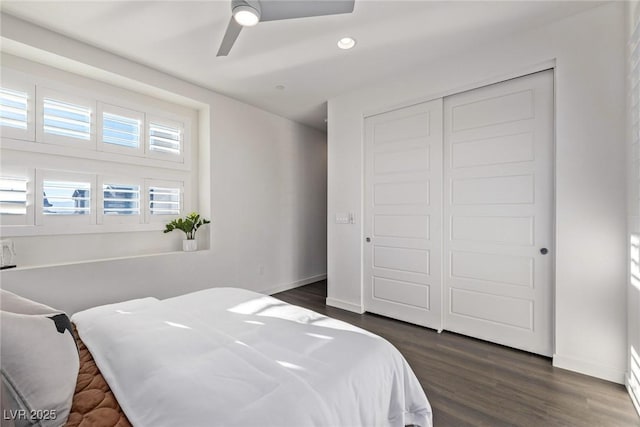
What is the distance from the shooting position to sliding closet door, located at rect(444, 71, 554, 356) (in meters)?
2.36

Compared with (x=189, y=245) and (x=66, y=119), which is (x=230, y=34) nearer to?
(x=66, y=119)

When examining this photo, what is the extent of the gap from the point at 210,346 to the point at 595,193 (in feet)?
9.24

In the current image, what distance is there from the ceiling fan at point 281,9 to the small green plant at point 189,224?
2.31 meters

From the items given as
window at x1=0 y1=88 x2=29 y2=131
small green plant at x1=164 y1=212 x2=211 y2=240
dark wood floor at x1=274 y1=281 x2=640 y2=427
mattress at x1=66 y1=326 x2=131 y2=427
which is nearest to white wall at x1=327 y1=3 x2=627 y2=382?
dark wood floor at x1=274 y1=281 x2=640 y2=427

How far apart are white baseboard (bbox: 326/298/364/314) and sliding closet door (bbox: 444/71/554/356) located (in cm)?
101

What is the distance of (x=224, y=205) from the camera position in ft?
12.0

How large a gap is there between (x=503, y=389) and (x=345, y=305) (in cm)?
191

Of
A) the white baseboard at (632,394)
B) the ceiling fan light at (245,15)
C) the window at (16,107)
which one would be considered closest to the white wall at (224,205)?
the window at (16,107)

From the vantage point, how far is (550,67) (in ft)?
7.49

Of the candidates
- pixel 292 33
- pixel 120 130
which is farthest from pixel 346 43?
pixel 120 130

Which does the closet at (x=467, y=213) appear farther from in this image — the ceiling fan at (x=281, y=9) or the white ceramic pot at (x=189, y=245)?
the white ceramic pot at (x=189, y=245)

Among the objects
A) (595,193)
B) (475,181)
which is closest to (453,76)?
(475,181)

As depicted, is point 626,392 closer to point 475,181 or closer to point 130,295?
point 475,181

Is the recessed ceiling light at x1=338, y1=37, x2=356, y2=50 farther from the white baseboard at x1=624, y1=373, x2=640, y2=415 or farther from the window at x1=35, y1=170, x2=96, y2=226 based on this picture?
the white baseboard at x1=624, y1=373, x2=640, y2=415
